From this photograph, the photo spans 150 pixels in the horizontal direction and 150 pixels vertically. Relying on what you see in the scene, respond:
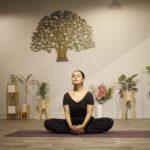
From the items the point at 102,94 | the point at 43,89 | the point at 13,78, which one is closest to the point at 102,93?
the point at 102,94

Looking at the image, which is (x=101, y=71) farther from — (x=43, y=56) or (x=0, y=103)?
(x=0, y=103)

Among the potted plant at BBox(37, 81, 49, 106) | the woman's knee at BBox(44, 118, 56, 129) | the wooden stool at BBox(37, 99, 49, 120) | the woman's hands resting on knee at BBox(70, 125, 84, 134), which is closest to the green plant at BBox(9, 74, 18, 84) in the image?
the potted plant at BBox(37, 81, 49, 106)

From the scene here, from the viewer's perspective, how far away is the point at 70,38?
7691 mm

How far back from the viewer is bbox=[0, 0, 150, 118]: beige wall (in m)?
7.43

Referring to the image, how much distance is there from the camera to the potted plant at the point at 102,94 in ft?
23.4

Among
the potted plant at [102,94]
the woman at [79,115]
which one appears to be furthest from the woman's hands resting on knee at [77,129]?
the potted plant at [102,94]

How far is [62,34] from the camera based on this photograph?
773cm

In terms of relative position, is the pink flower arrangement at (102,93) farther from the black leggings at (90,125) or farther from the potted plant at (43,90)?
the black leggings at (90,125)

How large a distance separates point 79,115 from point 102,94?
2.50 m

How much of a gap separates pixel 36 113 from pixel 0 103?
0.85 m

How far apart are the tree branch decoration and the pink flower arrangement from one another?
0.97 metres

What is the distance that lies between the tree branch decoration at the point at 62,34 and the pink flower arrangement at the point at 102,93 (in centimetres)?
97

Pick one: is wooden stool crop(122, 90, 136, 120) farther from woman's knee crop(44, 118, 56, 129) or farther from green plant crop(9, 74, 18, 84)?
woman's knee crop(44, 118, 56, 129)

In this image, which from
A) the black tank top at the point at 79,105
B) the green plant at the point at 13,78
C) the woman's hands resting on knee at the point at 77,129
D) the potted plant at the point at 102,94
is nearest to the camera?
the woman's hands resting on knee at the point at 77,129
